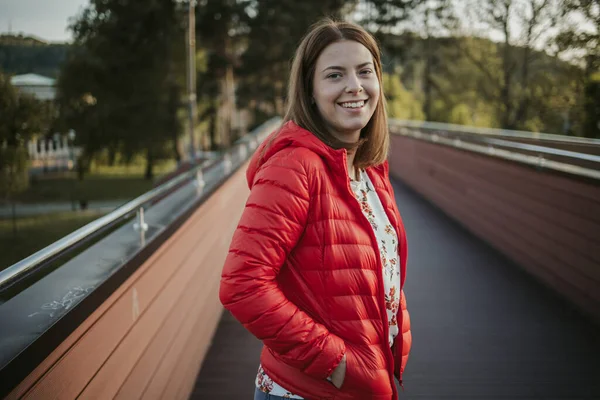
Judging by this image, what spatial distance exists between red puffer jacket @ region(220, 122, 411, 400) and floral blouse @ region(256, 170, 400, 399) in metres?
0.08

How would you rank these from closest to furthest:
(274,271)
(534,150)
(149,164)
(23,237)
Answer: (274,271)
(23,237)
(534,150)
(149,164)

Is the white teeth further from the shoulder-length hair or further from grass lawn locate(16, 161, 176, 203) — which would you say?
grass lawn locate(16, 161, 176, 203)

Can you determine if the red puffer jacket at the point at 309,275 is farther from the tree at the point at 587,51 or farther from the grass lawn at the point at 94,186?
the tree at the point at 587,51

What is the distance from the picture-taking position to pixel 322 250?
148 cm

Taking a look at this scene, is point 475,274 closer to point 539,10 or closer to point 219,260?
point 219,260

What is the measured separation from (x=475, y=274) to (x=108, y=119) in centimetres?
3177

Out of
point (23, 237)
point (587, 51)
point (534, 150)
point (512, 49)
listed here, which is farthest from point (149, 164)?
point (534, 150)

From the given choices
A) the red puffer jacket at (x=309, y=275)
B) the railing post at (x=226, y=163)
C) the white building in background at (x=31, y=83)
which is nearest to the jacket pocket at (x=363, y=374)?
A: the red puffer jacket at (x=309, y=275)

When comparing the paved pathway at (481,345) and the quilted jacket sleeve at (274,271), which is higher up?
the quilted jacket sleeve at (274,271)

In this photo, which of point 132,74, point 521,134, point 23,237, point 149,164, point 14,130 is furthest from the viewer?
point 149,164

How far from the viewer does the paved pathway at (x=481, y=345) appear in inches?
138

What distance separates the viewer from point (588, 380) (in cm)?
355

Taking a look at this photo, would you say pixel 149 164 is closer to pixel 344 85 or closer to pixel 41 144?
pixel 41 144

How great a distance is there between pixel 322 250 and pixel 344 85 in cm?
46
